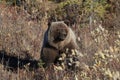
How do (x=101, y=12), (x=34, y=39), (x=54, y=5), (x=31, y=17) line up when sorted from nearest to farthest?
(x=34, y=39) → (x=31, y=17) → (x=101, y=12) → (x=54, y=5)

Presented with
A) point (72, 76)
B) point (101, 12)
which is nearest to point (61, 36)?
point (72, 76)

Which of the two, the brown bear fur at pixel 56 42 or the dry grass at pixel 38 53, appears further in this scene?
A: the brown bear fur at pixel 56 42

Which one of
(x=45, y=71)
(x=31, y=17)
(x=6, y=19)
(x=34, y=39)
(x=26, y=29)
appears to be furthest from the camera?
(x=31, y=17)

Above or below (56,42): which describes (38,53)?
below

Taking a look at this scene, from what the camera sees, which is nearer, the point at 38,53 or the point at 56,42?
the point at 56,42

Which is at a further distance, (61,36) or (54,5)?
(54,5)

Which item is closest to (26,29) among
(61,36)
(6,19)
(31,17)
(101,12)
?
(6,19)

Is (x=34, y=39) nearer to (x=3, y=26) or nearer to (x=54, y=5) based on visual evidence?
(x=3, y=26)

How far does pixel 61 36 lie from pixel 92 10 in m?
6.00

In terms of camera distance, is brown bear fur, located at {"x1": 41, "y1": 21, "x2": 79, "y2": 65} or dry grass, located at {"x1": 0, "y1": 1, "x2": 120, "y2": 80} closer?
dry grass, located at {"x1": 0, "y1": 1, "x2": 120, "y2": 80}

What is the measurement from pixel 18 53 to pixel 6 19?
10.3 ft

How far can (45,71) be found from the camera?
6.93 metres

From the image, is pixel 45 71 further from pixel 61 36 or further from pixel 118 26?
pixel 118 26

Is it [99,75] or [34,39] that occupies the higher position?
[99,75]
